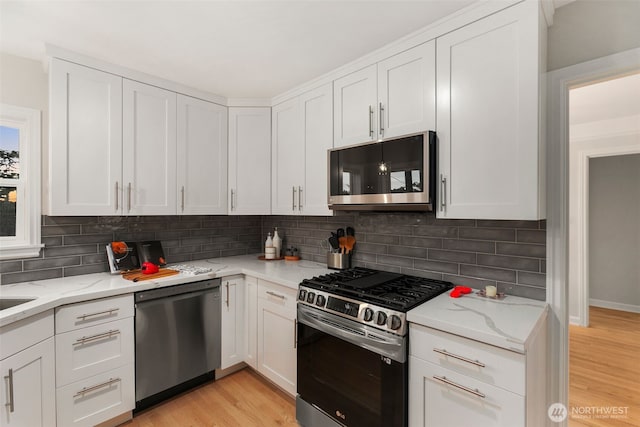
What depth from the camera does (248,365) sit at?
2766 mm

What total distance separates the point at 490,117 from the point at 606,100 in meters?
2.47

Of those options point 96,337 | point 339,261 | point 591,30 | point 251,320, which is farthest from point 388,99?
point 96,337

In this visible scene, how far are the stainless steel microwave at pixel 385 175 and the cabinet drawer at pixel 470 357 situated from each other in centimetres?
70

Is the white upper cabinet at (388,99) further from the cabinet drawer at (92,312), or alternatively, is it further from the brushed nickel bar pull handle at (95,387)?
the brushed nickel bar pull handle at (95,387)

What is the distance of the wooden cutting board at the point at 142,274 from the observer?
2.25m

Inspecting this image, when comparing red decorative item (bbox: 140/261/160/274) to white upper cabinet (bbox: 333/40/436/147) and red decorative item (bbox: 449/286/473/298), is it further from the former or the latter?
red decorative item (bbox: 449/286/473/298)

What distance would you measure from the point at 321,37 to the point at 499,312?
1.82m

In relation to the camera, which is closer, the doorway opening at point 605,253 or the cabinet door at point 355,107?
the cabinet door at point 355,107

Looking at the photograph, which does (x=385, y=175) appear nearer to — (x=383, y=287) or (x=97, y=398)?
(x=383, y=287)

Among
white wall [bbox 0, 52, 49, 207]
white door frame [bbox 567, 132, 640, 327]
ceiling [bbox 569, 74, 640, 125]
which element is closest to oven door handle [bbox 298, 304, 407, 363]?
white wall [bbox 0, 52, 49, 207]

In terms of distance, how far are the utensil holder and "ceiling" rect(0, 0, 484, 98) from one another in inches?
57.3

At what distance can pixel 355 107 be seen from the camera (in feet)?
7.21

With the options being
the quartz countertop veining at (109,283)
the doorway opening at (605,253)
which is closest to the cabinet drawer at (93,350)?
the quartz countertop veining at (109,283)

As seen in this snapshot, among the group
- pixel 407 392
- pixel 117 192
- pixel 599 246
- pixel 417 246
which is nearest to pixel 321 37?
pixel 417 246
